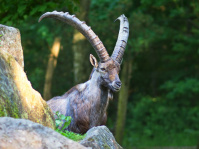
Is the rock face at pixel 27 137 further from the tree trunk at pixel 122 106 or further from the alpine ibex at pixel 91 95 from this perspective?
the tree trunk at pixel 122 106

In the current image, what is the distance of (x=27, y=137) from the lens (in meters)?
3.44

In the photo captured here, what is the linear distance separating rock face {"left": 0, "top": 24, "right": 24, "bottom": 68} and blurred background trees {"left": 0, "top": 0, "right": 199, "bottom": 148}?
7035mm

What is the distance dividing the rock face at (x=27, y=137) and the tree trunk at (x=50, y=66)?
1211cm

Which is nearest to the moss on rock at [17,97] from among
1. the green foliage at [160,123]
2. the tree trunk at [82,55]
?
the tree trunk at [82,55]

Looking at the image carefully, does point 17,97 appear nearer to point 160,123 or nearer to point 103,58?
point 103,58

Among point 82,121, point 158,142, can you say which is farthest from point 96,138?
point 158,142

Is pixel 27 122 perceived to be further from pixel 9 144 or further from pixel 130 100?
pixel 130 100

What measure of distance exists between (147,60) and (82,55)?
10010 millimetres

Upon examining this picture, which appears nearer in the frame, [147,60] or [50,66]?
[50,66]

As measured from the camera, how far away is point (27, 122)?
3.55 m

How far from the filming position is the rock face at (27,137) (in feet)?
11.0

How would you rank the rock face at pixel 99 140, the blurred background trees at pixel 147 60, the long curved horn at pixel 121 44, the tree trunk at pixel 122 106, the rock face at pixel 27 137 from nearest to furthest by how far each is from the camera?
the rock face at pixel 27 137 < the rock face at pixel 99 140 < the long curved horn at pixel 121 44 < the tree trunk at pixel 122 106 < the blurred background trees at pixel 147 60

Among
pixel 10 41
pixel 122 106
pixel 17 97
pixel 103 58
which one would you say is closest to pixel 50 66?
pixel 122 106

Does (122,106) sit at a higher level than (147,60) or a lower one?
lower
